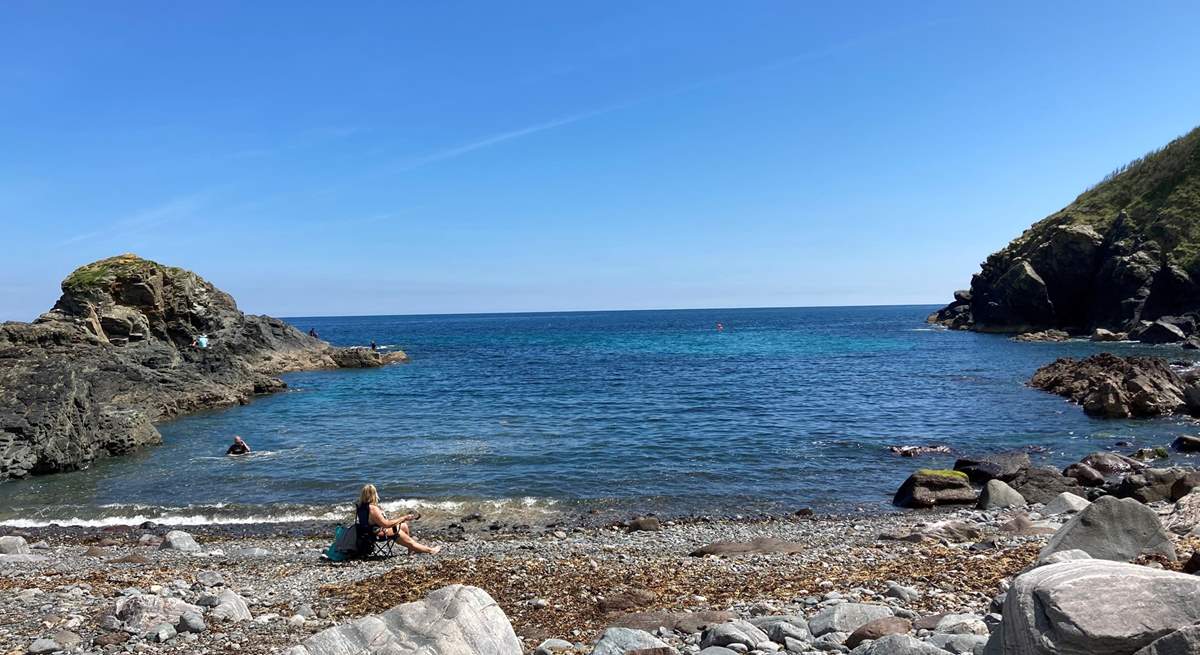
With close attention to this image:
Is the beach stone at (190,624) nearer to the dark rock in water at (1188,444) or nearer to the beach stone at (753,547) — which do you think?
the beach stone at (753,547)

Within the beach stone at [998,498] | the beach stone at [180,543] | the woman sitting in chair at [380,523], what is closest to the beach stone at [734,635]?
the woman sitting in chair at [380,523]

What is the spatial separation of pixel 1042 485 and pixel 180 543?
21.8m

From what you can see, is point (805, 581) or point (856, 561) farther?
point (856, 561)

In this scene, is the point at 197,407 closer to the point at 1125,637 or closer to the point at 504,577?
the point at 504,577

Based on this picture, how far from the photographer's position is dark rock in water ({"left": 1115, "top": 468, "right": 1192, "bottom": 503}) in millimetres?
18156

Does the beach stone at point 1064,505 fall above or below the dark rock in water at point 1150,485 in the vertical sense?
below

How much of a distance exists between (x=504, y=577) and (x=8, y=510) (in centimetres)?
1764

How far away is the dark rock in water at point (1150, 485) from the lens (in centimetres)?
1816

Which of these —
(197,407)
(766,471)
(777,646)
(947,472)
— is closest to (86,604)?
(777,646)

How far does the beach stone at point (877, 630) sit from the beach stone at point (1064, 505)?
37.5 ft

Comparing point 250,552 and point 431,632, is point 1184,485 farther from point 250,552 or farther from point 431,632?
point 250,552

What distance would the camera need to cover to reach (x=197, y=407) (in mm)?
41719

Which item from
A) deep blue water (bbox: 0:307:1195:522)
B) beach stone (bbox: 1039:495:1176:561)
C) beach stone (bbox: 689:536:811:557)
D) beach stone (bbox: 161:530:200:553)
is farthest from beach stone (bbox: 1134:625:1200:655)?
beach stone (bbox: 161:530:200:553)

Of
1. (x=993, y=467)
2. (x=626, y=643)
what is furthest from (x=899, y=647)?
(x=993, y=467)
